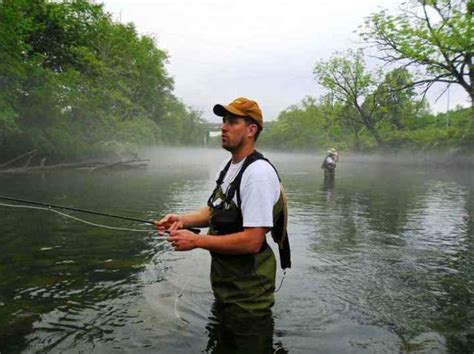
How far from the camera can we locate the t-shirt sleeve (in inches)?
133

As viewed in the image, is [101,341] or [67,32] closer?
[101,341]

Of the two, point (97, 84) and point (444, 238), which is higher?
point (97, 84)

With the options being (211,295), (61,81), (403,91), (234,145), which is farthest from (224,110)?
(403,91)

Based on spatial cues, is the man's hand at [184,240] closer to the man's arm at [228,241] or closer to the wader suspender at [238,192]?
the man's arm at [228,241]

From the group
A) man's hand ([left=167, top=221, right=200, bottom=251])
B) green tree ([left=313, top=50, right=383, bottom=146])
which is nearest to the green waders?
man's hand ([left=167, top=221, right=200, bottom=251])

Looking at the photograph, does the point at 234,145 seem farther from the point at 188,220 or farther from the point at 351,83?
A: the point at 351,83

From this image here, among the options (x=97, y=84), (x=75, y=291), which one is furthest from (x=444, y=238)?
(x=97, y=84)

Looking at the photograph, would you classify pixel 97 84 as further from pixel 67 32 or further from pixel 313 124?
pixel 313 124

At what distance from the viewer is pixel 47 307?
5258mm

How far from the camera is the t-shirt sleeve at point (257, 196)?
11.1 ft

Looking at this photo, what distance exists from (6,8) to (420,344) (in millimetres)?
29456

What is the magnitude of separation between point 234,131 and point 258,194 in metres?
0.66

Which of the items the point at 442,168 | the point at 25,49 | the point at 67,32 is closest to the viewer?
the point at 25,49

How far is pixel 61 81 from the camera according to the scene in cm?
3247
